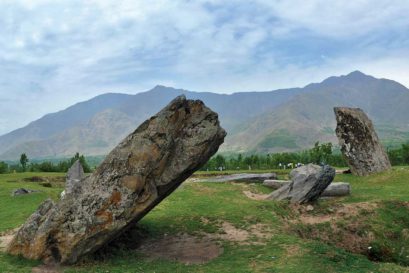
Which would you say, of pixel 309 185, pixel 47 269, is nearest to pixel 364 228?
pixel 309 185

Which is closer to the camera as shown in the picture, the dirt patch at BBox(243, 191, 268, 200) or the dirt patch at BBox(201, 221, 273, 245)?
the dirt patch at BBox(201, 221, 273, 245)

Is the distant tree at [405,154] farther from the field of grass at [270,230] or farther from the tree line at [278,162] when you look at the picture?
the field of grass at [270,230]

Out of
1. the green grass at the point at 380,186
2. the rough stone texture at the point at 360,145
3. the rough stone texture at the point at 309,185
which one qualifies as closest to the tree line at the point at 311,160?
the rough stone texture at the point at 360,145

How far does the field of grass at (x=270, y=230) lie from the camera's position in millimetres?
23375

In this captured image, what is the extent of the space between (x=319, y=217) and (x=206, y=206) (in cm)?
917

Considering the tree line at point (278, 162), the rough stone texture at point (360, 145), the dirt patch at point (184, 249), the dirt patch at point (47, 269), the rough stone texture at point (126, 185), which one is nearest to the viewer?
the dirt patch at point (47, 269)

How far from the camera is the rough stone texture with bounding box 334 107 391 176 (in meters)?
52.8

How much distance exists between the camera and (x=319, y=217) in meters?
34.2

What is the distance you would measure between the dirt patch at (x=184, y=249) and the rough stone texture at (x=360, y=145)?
3128 centimetres

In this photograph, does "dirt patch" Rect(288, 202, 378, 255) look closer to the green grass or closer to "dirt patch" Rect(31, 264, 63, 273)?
the green grass

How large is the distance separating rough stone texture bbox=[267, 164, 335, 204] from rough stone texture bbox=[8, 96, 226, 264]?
1372 cm

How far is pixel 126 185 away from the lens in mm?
24719

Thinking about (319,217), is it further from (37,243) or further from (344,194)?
(37,243)

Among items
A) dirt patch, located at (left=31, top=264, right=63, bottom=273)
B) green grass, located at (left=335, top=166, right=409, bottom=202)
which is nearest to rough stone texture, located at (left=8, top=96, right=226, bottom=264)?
dirt patch, located at (left=31, top=264, right=63, bottom=273)
